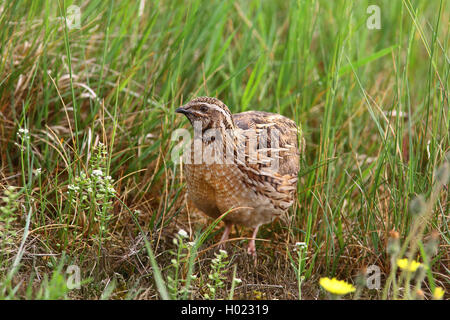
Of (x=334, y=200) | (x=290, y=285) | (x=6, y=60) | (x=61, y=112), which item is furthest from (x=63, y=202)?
(x=334, y=200)

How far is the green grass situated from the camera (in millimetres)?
3795

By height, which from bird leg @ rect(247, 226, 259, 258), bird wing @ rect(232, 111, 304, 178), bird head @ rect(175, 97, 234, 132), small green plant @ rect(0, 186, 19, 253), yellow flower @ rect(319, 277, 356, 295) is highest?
bird head @ rect(175, 97, 234, 132)

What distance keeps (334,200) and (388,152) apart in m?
0.81

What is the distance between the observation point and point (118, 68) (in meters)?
5.18

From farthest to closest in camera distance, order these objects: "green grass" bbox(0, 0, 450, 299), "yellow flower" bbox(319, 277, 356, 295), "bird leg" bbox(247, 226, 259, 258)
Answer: "bird leg" bbox(247, 226, 259, 258)
"green grass" bbox(0, 0, 450, 299)
"yellow flower" bbox(319, 277, 356, 295)

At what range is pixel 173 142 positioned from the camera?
15.3 feet

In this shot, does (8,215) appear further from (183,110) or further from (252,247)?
(252,247)

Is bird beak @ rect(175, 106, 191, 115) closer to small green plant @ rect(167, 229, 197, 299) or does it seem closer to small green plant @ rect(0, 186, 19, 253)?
small green plant @ rect(167, 229, 197, 299)

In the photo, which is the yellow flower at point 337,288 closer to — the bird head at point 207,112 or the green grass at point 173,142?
the green grass at point 173,142

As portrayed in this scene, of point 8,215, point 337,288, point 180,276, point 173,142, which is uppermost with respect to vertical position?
point 173,142

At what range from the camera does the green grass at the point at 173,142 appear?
12.5 ft

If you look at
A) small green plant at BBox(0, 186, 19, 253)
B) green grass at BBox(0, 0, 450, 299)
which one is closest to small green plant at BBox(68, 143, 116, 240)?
green grass at BBox(0, 0, 450, 299)

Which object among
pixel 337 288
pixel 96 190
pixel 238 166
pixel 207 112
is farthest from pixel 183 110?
pixel 337 288
